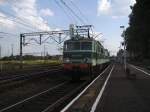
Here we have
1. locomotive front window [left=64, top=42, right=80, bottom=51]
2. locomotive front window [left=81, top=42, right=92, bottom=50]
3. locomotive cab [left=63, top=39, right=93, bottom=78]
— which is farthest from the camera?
locomotive front window [left=64, top=42, right=80, bottom=51]

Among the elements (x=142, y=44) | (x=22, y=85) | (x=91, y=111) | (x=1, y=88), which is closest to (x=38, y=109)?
(x=91, y=111)

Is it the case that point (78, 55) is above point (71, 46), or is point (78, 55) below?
below

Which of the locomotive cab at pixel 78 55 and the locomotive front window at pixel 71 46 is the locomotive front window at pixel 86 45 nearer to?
the locomotive cab at pixel 78 55

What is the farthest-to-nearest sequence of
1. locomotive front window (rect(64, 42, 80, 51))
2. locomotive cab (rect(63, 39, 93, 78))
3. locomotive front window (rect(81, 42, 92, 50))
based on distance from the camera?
locomotive front window (rect(64, 42, 80, 51)), locomotive front window (rect(81, 42, 92, 50)), locomotive cab (rect(63, 39, 93, 78))

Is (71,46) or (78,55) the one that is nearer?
(78,55)

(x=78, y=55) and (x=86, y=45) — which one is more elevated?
(x=86, y=45)

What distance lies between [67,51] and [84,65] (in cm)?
194

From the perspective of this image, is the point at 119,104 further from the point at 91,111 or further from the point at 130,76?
the point at 130,76

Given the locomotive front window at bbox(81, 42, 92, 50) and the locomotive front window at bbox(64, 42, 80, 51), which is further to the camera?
the locomotive front window at bbox(64, 42, 80, 51)

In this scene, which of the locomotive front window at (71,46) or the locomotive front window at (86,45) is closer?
the locomotive front window at (86,45)

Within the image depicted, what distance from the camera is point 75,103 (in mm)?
14438

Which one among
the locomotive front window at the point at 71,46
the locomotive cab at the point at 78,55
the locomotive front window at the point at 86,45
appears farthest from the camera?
the locomotive front window at the point at 71,46

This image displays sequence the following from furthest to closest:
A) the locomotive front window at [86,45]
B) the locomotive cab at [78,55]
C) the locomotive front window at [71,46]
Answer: the locomotive front window at [71,46]
the locomotive front window at [86,45]
the locomotive cab at [78,55]

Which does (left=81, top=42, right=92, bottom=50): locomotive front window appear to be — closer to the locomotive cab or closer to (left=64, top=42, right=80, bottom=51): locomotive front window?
the locomotive cab
